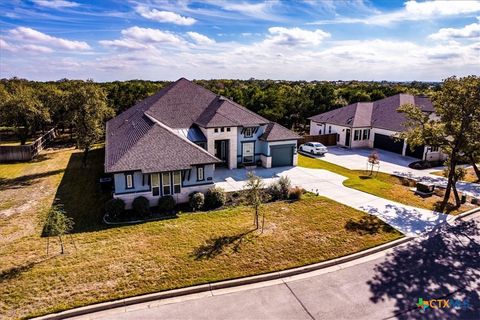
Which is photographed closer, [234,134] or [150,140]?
[150,140]

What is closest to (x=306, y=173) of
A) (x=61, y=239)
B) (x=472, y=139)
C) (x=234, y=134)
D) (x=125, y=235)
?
(x=234, y=134)

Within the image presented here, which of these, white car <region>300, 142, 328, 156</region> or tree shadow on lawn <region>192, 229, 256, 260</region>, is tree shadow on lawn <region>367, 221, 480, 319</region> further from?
white car <region>300, 142, 328, 156</region>

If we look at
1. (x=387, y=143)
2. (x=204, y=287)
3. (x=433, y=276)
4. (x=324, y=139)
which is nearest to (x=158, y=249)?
(x=204, y=287)

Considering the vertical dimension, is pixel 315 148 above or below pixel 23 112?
below

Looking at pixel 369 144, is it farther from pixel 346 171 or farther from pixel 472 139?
pixel 472 139

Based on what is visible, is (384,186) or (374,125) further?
(374,125)

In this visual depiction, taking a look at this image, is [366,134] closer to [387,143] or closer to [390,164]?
[387,143]
